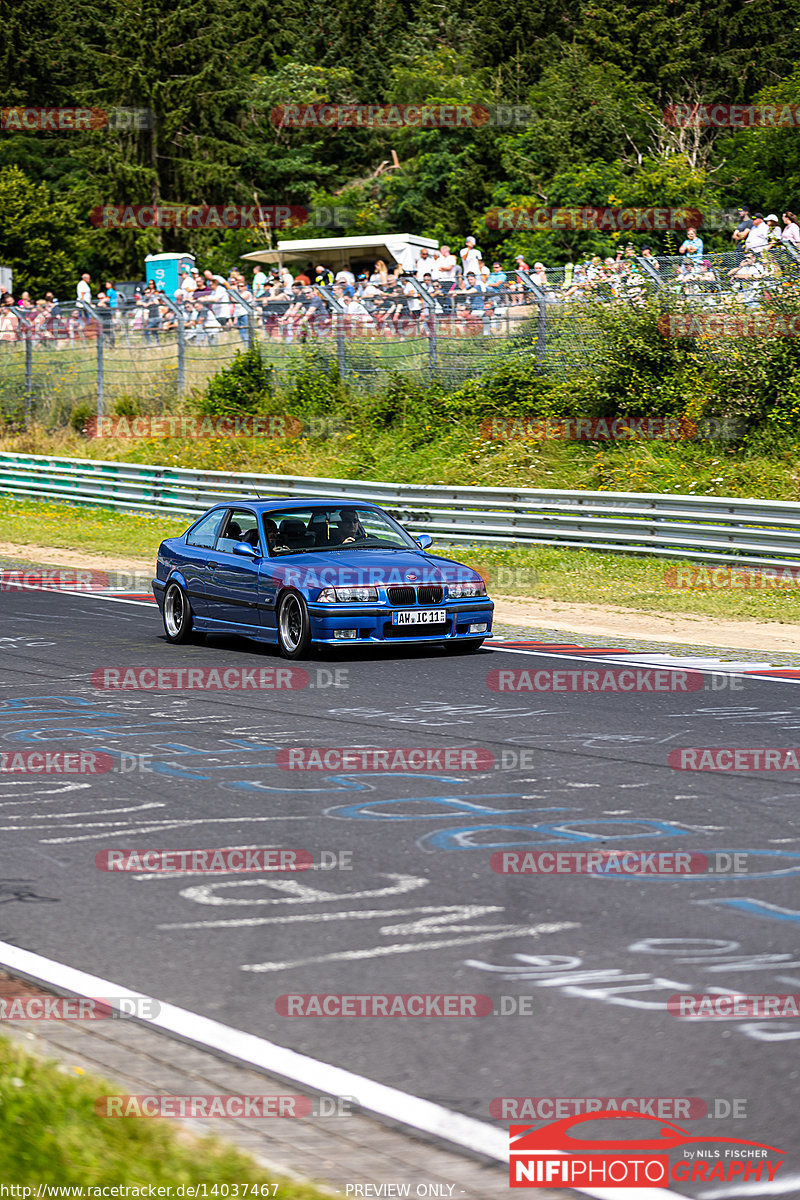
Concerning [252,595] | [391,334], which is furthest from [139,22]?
[252,595]

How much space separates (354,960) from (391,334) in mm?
23777

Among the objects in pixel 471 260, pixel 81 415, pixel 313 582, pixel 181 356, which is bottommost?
pixel 313 582

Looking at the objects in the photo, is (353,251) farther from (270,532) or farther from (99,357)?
(270,532)

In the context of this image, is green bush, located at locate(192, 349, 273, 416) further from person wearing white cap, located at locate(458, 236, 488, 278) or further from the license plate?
the license plate

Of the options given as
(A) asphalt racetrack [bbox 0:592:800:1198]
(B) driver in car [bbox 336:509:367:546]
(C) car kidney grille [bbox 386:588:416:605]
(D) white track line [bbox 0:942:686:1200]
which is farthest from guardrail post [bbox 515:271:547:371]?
(D) white track line [bbox 0:942:686:1200]

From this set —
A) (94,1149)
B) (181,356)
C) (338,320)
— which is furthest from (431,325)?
(94,1149)

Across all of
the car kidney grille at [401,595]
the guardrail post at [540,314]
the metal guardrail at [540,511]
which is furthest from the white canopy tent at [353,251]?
the car kidney grille at [401,595]

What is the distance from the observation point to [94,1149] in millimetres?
3564

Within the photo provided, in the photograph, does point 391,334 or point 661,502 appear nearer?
point 661,502

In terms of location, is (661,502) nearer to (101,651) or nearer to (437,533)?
(437,533)

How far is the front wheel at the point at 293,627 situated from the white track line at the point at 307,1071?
313 inches

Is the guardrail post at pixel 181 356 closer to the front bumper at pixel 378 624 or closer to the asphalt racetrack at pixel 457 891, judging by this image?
the front bumper at pixel 378 624

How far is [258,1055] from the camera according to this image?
4.36 metres

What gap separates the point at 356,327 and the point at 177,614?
1491 centimetres
